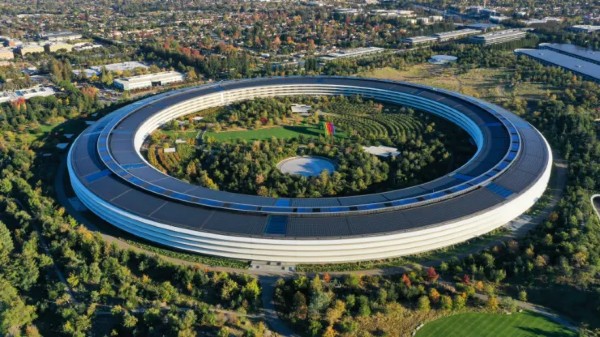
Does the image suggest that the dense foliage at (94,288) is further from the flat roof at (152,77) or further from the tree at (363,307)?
the flat roof at (152,77)

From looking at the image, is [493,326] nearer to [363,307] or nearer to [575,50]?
[363,307]

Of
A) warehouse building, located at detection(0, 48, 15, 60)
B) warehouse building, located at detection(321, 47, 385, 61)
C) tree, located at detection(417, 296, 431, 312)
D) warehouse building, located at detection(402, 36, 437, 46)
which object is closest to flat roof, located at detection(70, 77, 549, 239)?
tree, located at detection(417, 296, 431, 312)

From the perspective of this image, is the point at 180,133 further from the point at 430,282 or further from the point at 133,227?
the point at 430,282

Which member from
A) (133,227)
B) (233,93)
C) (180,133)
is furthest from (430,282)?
(233,93)

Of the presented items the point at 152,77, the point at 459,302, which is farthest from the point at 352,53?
the point at 459,302

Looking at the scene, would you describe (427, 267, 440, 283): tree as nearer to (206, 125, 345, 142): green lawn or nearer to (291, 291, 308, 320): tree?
(291, 291, 308, 320): tree

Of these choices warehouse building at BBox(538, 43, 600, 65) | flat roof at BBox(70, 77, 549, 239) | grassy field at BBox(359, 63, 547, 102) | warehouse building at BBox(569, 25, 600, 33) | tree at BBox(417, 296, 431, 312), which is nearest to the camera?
tree at BBox(417, 296, 431, 312)
